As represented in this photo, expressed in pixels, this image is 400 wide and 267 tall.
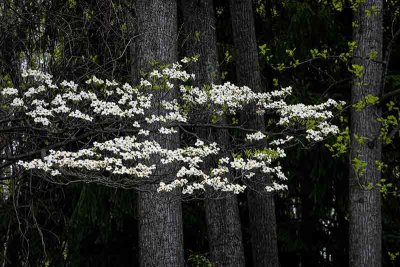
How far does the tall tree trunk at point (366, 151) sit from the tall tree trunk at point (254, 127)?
1235 millimetres

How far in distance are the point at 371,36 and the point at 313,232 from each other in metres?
3.42

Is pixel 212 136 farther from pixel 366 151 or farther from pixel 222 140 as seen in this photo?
pixel 366 151

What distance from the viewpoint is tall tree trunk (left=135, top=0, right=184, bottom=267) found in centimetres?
612

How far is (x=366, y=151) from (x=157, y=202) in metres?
2.26

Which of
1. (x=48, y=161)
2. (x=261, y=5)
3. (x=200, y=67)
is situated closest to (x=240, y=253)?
(x=200, y=67)

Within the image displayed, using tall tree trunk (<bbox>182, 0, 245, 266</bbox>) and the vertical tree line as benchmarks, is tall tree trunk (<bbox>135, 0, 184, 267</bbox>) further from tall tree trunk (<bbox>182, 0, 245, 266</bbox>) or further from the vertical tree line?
tall tree trunk (<bbox>182, 0, 245, 266</bbox>)

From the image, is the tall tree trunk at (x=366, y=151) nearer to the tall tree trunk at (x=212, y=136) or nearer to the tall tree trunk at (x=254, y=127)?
the tall tree trunk at (x=254, y=127)

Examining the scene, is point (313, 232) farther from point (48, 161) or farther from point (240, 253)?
point (48, 161)

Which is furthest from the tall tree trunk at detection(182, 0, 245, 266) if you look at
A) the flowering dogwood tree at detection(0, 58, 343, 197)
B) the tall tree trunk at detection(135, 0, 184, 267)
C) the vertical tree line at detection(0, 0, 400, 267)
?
the flowering dogwood tree at detection(0, 58, 343, 197)

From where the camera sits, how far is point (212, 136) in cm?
752

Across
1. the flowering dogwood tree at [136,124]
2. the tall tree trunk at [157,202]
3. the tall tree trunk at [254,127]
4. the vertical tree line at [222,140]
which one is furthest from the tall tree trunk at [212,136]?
the flowering dogwood tree at [136,124]

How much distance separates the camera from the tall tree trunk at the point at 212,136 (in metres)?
7.38

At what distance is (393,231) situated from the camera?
28.3 feet

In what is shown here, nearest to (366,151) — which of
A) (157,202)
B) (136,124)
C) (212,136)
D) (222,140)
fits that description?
(222,140)
